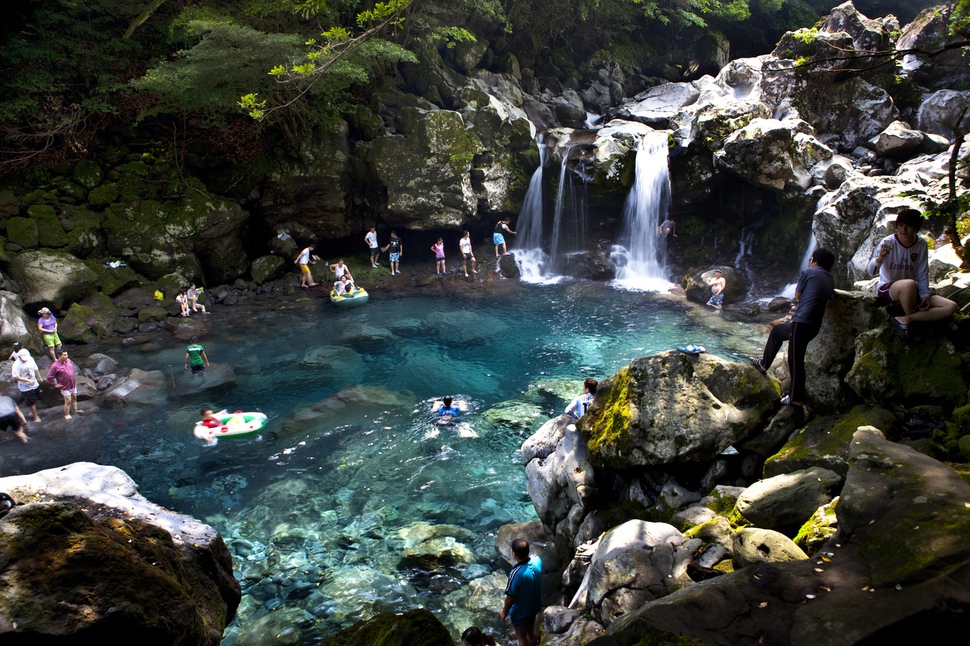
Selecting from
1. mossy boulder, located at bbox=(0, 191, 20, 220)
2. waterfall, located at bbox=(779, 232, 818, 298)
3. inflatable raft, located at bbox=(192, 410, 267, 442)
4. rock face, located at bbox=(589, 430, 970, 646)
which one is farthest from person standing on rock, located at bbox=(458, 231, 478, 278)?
rock face, located at bbox=(589, 430, 970, 646)

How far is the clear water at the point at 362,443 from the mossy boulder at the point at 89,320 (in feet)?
5.60

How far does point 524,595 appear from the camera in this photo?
541 centimetres

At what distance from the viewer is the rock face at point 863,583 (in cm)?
268

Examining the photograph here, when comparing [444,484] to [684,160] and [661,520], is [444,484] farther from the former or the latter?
[684,160]

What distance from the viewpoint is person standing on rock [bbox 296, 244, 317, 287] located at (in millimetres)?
19719

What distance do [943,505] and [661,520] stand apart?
3.02 metres

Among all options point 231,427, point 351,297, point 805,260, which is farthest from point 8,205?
point 805,260

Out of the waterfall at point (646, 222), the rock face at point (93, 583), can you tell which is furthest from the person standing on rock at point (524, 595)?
the waterfall at point (646, 222)

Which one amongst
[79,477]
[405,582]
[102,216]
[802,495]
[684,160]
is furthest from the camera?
[684,160]

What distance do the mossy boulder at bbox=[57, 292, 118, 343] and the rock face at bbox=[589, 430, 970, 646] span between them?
17.7 meters

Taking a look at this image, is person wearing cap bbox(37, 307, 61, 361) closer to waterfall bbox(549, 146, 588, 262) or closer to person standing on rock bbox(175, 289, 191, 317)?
person standing on rock bbox(175, 289, 191, 317)

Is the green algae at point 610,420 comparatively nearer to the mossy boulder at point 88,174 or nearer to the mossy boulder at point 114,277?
the mossy boulder at point 114,277

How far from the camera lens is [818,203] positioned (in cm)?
1630

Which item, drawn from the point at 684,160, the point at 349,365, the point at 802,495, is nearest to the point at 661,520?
the point at 802,495
